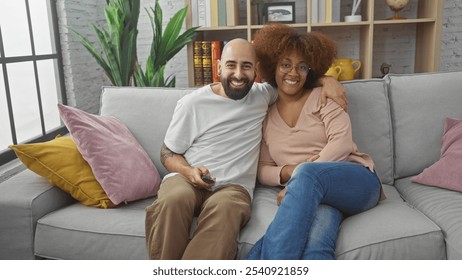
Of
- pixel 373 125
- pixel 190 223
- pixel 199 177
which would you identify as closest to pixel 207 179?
pixel 199 177

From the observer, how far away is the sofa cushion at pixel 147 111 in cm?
178

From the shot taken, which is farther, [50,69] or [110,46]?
[50,69]

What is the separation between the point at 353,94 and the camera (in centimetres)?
174

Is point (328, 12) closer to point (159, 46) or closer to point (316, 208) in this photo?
point (159, 46)

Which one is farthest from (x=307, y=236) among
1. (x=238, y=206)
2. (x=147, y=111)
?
(x=147, y=111)

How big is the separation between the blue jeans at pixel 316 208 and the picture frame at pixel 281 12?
163 centimetres

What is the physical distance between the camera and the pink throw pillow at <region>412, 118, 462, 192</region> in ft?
5.09

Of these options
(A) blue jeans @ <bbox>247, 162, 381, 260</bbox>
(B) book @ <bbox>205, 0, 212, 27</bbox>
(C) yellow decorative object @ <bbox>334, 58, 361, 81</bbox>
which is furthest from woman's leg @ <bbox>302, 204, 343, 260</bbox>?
(B) book @ <bbox>205, 0, 212, 27</bbox>

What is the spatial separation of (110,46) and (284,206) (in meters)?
1.52

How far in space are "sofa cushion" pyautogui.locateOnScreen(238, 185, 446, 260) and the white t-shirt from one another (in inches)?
8.9

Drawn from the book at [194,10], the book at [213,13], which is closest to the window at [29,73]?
the book at [194,10]

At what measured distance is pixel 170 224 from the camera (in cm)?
126

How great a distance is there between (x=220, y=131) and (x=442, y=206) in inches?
30.5
